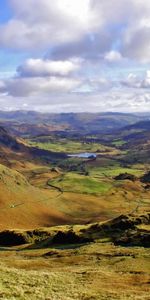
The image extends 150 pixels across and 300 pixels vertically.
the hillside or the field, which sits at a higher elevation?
the field

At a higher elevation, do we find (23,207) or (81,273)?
(81,273)

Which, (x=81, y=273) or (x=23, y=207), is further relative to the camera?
(x=23, y=207)

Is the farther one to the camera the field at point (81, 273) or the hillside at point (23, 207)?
the hillside at point (23, 207)

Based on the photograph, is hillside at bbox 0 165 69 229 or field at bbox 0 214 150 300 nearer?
field at bbox 0 214 150 300

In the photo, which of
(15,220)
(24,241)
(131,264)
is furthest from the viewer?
(15,220)

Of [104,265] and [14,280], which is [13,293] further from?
[104,265]

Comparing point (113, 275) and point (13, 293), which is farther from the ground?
point (13, 293)

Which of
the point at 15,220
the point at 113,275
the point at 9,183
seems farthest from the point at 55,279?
the point at 9,183

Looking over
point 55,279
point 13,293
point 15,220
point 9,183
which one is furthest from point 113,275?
point 9,183

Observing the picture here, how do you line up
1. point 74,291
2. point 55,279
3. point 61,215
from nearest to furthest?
point 74,291 < point 55,279 < point 61,215

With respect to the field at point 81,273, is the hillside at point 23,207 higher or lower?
lower

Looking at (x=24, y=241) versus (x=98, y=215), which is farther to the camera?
(x=98, y=215)
